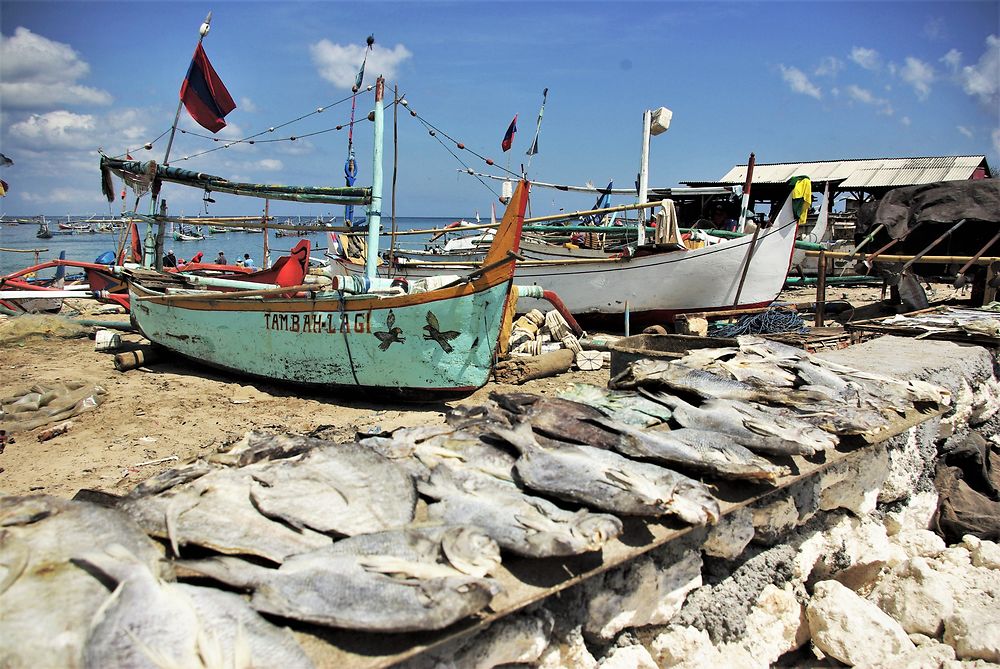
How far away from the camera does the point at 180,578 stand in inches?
76.4

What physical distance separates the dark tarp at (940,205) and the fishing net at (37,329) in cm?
1480

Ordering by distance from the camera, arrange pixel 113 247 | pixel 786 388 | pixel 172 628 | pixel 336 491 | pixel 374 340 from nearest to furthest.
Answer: pixel 172 628
pixel 336 491
pixel 786 388
pixel 374 340
pixel 113 247

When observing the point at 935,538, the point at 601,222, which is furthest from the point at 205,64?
the point at 601,222

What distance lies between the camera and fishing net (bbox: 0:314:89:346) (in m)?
10.0

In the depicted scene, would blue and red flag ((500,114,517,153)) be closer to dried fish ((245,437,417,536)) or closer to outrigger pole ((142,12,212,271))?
outrigger pole ((142,12,212,271))

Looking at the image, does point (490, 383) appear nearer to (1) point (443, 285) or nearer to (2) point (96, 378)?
(1) point (443, 285)

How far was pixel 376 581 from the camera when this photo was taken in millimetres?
1861

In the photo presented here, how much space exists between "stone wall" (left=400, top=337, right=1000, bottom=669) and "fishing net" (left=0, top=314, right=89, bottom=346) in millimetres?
10929

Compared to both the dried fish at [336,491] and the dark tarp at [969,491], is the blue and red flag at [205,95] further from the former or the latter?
the dark tarp at [969,491]

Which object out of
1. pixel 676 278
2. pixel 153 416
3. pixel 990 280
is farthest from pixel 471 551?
pixel 676 278

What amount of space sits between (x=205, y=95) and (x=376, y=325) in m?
4.79

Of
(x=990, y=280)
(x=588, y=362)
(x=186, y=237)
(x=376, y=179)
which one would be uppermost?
(x=376, y=179)

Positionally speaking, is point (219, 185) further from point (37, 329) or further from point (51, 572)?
point (51, 572)

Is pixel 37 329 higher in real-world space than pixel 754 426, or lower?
lower
